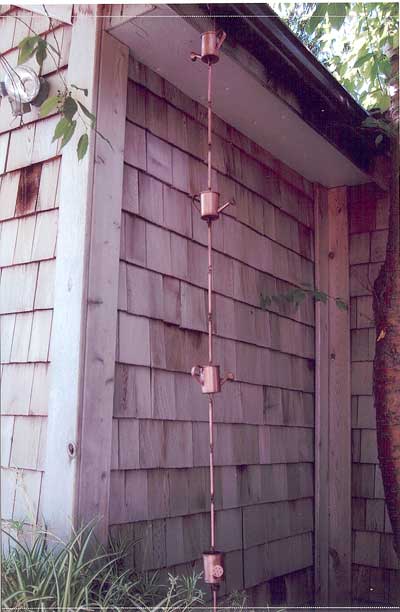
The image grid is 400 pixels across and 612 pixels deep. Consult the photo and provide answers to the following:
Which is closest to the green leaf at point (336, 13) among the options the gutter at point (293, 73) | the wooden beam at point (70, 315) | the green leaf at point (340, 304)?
the gutter at point (293, 73)

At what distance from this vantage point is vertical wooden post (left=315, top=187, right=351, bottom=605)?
3545 mm

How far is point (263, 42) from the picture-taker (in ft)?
8.76

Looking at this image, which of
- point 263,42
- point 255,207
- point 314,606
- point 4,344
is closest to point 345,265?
point 255,207

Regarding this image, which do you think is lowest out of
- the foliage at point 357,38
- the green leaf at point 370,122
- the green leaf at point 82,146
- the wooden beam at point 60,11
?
the green leaf at point 82,146

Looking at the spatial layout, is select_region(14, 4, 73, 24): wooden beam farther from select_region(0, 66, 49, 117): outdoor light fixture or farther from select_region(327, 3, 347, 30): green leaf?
select_region(327, 3, 347, 30): green leaf

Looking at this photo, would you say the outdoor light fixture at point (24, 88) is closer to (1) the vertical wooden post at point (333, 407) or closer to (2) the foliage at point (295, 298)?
(2) the foliage at point (295, 298)

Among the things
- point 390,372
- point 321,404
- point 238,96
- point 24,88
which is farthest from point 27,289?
point 321,404

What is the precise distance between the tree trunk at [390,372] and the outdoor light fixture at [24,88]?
1.69 m

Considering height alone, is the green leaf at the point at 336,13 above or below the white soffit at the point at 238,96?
above

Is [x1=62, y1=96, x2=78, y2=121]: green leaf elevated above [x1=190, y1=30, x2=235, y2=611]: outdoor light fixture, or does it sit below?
above

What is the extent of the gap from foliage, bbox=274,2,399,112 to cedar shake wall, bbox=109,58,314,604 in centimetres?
65

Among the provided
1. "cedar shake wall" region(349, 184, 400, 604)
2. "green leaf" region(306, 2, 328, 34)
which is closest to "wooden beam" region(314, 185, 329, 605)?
"cedar shake wall" region(349, 184, 400, 604)

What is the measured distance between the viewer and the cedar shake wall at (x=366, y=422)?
3.52 m

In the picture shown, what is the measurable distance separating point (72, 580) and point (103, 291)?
897 millimetres
